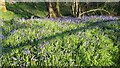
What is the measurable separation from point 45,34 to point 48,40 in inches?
37.3

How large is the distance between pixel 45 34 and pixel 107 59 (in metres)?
1.82

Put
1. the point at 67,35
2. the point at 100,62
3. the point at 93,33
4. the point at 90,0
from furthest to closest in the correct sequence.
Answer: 1. the point at 90,0
2. the point at 93,33
3. the point at 67,35
4. the point at 100,62

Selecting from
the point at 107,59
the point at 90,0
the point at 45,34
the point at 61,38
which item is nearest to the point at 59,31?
the point at 45,34

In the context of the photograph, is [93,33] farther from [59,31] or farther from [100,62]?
[100,62]

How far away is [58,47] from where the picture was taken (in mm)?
6344

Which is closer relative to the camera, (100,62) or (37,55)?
(37,55)

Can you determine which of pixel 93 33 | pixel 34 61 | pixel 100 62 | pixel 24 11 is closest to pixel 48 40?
pixel 34 61

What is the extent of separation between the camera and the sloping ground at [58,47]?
5.93 meters

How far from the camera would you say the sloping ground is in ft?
19.4

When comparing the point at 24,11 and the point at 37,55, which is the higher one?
the point at 37,55

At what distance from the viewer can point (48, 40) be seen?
648cm

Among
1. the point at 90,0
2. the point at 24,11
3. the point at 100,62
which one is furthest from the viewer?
the point at 24,11

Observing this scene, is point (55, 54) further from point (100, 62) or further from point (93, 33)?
point (93, 33)

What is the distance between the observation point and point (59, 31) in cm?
802
